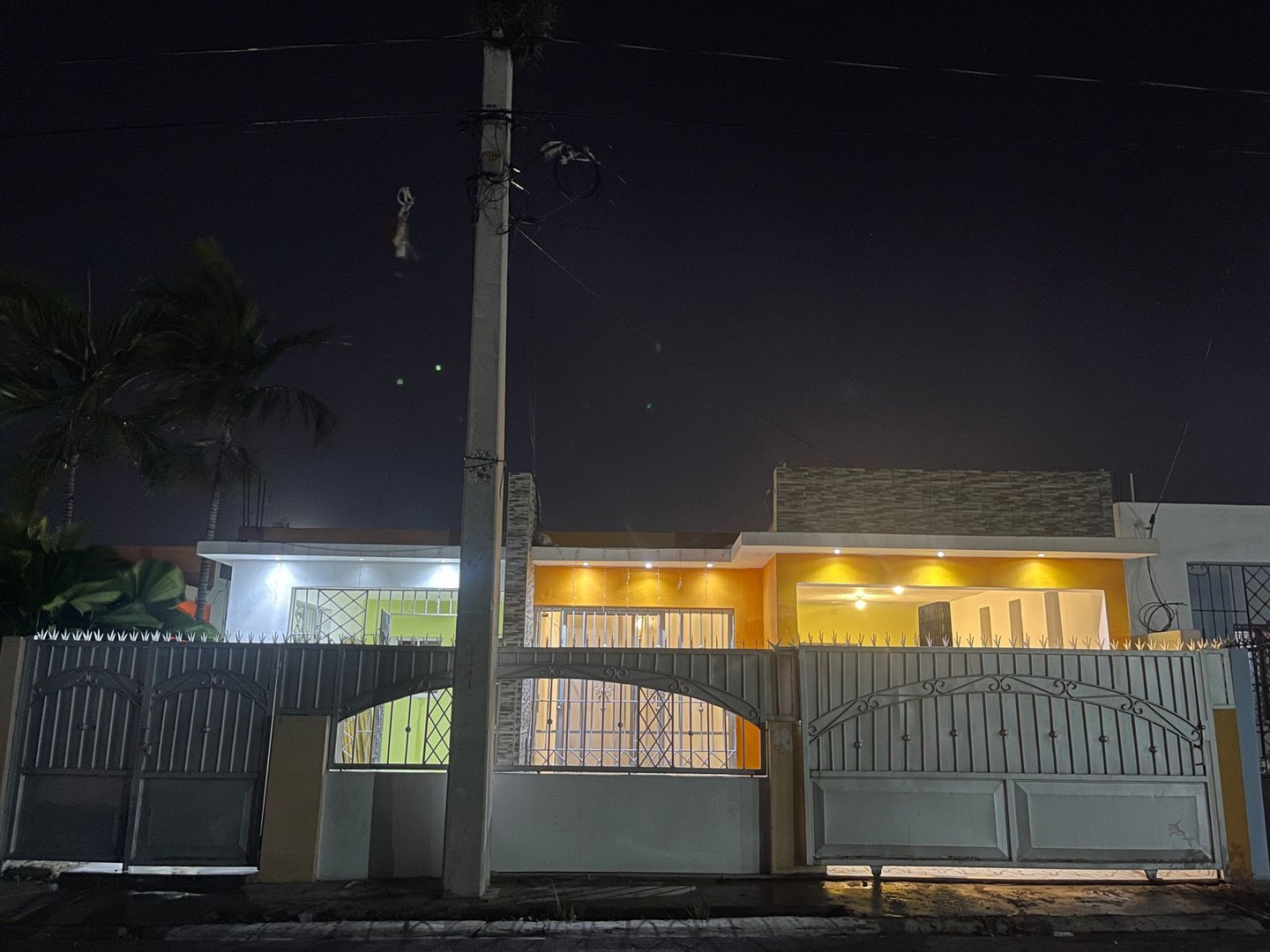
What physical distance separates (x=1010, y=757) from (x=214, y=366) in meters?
12.8

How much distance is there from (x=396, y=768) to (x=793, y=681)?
3.87 meters

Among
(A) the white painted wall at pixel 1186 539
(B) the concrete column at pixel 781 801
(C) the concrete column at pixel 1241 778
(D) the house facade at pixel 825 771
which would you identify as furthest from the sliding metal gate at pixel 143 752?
(A) the white painted wall at pixel 1186 539

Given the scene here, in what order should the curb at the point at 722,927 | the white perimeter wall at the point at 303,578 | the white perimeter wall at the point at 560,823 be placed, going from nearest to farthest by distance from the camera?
the curb at the point at 722,927
the white perimeter wall at the point at 560,823
the white perimeter wall at the point at 303,578

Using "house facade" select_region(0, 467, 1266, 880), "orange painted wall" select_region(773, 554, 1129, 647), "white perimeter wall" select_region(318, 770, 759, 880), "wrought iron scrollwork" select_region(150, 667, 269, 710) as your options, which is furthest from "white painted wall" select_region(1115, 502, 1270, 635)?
"wrought iron scrollwork" select_region(150, 667, 269, 710)

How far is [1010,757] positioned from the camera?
28.6 feet

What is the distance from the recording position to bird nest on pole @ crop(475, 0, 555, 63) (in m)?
8.21

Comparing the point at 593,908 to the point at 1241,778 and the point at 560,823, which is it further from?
the point at 1241,778

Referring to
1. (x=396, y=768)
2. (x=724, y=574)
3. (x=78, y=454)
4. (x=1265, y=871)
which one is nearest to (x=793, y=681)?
(x=396, y=768)

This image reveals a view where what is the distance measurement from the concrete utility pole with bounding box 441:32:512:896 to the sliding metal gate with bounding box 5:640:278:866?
2.23m

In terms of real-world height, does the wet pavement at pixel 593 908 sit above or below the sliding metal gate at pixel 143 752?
below

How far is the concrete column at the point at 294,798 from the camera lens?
830 centimetres

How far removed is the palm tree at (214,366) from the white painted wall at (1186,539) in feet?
44.1

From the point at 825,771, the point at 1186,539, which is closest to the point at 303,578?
the point at 825,771

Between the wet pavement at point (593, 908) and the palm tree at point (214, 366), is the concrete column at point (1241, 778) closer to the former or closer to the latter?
the wet pavement at point (593, 908)
